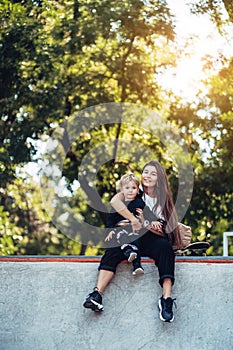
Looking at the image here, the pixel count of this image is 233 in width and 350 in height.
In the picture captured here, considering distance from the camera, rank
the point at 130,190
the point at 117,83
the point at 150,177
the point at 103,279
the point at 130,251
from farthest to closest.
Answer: the point at 117,83 → the point at 150,177 → the point at 130,190 → the point at 103,279 → the point at 130,251

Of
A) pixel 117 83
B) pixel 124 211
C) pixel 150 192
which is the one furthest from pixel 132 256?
pixel 117 83

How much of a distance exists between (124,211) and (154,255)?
0.44m

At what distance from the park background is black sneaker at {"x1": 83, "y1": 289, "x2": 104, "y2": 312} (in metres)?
7.52

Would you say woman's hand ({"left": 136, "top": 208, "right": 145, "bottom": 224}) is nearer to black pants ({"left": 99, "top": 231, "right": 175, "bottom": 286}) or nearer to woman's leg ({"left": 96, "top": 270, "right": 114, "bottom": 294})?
black pants ({"left": 99, "top": 231, "right": 175, "bottom": 286})

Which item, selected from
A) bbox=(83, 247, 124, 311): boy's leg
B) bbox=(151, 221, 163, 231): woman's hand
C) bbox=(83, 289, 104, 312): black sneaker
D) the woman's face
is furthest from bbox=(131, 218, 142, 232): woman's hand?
bbox=(83, 289, 104, 312): black sneaker

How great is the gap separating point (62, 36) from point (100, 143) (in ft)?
6.87

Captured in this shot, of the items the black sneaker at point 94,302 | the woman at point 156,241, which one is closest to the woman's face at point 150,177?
the woman at point 156,241

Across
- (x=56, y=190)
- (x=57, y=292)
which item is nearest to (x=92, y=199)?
(x=56, y=190)

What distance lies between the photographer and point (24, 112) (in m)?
13.6

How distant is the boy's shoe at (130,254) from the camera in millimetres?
5418

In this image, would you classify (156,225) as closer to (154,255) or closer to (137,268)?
(154,255)

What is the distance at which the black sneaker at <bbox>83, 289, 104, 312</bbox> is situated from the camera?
5.48 m

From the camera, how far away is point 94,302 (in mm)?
5488

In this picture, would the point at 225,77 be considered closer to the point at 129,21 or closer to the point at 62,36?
the point at 129,21
